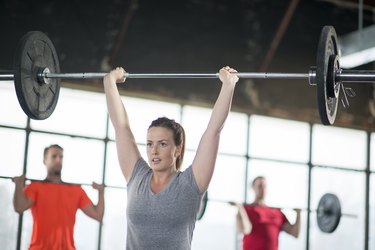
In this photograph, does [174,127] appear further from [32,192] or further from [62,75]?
[32,192]

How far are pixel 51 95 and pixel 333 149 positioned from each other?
4261mm

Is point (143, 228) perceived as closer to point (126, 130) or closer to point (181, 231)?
point (181, 231)

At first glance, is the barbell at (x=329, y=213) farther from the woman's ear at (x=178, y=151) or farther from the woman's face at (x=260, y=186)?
the woman's ear at (x=178, y=151)

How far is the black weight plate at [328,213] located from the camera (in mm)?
6246

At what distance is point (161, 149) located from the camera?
7.11 ft

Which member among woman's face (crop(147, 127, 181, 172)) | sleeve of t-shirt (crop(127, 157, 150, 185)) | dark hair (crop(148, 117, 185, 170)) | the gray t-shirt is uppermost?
dark hair (crop(148, 117, 185, 170))

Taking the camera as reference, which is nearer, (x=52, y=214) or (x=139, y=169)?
(x=139, y=169)

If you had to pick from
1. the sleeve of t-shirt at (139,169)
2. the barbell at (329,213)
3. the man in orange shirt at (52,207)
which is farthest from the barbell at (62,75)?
the barbell at (329,213)

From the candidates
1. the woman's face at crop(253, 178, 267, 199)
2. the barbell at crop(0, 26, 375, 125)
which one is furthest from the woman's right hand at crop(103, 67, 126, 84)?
the woman's face at crop(253, 178, 267, 199)

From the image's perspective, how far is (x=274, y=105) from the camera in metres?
6.62

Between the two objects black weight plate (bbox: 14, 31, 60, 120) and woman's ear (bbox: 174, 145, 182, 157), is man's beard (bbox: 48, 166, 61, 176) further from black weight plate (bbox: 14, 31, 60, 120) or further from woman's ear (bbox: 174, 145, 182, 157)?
woman's ear (bbox: 174, 145, 182, 157)

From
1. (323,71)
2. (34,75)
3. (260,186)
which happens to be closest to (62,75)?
(34,75)

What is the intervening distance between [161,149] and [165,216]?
0.64 ft

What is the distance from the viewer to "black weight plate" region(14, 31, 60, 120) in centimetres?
292
